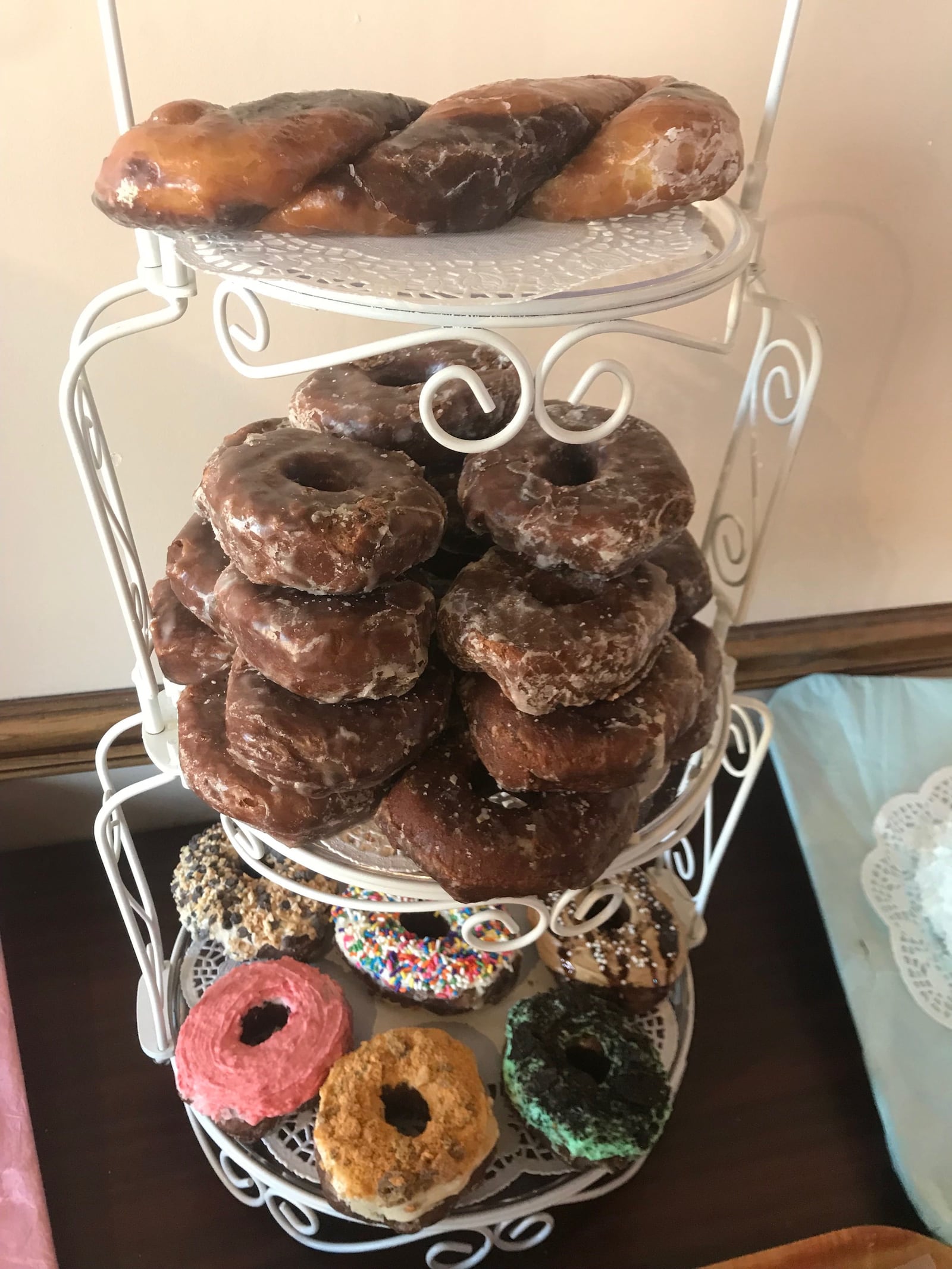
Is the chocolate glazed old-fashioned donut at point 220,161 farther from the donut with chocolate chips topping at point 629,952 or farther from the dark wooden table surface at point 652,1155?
the dark wooden table surface at point 652,1155

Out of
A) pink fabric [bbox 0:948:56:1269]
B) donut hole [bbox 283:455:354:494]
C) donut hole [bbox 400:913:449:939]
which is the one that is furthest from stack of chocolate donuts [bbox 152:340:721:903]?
pink fabric [bbox 0:948:56:1269]

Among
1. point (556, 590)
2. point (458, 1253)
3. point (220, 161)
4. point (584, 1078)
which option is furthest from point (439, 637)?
point (458, 1253)

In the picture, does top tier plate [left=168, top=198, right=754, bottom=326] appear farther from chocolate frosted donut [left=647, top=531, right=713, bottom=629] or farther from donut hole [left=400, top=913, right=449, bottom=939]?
donut hole [left=400, top=913, right=449, bottom=939]

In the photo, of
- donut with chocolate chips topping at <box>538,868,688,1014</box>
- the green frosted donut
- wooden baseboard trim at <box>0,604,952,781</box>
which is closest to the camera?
the green frosted donut

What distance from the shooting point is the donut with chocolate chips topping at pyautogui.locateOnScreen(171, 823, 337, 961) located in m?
0.86

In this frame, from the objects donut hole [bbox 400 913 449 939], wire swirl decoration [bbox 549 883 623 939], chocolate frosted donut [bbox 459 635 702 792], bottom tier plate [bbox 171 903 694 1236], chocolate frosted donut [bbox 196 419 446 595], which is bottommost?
bottom tier plate [bbox 171 903 694 1236]

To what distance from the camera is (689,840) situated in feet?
3.91

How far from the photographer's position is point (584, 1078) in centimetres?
76

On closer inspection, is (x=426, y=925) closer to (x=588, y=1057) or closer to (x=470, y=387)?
(x=588, y=1057)

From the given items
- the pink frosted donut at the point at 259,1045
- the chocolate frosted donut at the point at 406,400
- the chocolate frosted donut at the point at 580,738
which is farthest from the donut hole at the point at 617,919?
the chocolate frosted donut at the point at 406,400

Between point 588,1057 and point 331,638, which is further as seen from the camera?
point 588,1057

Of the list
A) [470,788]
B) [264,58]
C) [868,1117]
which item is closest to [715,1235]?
[868,1117]

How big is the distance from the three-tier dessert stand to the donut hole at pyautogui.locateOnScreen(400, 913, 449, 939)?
0.24ft

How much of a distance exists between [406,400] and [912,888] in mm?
847
